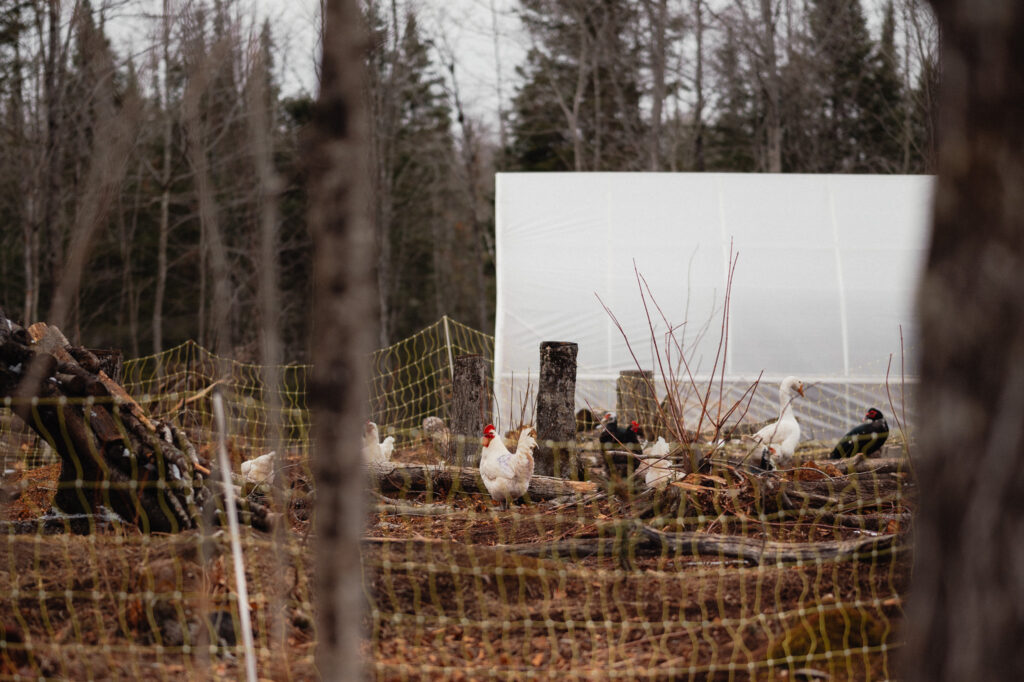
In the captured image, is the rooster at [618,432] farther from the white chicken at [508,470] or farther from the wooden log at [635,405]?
the white chicken at [508,470]

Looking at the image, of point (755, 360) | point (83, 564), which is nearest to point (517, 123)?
point (755, 360)

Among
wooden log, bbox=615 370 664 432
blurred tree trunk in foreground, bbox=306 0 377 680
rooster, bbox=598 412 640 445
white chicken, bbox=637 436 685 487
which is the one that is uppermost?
blurred tree trunk in foreground, bbox=306 0 377 680

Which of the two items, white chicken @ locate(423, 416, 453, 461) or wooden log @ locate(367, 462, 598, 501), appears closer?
wooden log @ locate(367, 462, 598, 501)

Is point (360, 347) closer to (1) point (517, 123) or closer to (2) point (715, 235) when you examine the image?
(2) point (715, 235)

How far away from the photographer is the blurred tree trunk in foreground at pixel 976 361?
1.10 m

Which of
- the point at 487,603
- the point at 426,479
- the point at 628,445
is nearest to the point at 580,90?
the point at 628,445

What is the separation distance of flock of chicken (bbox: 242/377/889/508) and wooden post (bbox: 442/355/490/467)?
0.39 m

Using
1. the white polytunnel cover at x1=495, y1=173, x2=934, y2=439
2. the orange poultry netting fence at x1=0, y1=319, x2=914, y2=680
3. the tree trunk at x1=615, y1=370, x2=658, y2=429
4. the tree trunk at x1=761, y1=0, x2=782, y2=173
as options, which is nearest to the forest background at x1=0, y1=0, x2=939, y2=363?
the tree trunk at x1=761, y1=0, x2=782, y2=173

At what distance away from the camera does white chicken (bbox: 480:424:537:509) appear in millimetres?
4938

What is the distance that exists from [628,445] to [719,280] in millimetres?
3789

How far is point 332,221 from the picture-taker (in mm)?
893

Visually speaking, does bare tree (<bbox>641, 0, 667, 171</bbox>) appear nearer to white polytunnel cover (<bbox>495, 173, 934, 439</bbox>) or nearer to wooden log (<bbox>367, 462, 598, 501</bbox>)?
white polytunnel cover (<bbox>495, 173, 934, 439</bbox>)

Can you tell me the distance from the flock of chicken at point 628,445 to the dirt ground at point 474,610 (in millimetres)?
1082

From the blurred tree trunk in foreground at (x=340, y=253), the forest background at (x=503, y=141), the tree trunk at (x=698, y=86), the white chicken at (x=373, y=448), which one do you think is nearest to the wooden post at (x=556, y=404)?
the white chicken at (x=373, y=448)
